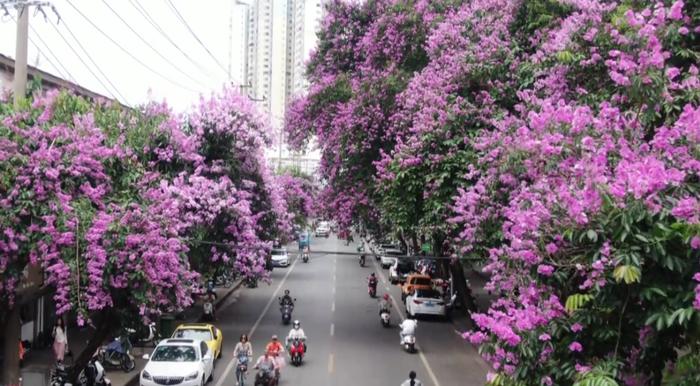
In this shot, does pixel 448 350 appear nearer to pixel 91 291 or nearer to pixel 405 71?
pixel 405 71

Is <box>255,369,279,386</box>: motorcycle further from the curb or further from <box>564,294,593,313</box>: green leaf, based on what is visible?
<box>564,294,593,313</box>: green leaf

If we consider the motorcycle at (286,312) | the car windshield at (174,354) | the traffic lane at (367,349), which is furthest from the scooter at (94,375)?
the motorcycle at (286,312)

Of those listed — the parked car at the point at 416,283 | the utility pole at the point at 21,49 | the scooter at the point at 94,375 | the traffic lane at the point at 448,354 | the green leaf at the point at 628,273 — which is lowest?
the traffic lane at the point at 448,354

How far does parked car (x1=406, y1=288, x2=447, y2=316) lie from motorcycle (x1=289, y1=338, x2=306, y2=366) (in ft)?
29.4

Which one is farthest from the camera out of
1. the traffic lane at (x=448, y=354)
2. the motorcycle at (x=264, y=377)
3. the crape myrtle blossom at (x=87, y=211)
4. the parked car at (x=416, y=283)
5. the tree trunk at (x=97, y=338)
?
the parked car at (x=416, y=283)

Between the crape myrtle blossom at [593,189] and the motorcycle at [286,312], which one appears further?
the motorcycle at [286,312]

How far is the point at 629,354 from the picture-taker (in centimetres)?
721

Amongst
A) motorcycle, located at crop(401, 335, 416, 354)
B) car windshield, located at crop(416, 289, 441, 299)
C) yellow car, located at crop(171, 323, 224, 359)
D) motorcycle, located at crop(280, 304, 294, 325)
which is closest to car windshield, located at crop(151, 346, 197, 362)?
yellow car, located at crop(171, 323, 224, 359)

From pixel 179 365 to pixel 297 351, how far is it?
4.30 m

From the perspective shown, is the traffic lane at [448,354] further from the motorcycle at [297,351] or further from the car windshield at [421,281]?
the motorcycle at [297,351]

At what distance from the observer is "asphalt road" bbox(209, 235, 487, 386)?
18.7 m

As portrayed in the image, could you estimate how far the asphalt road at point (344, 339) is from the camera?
18688 mm

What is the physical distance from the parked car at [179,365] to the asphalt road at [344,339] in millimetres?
1004

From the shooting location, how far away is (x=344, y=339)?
23969 millimetres
